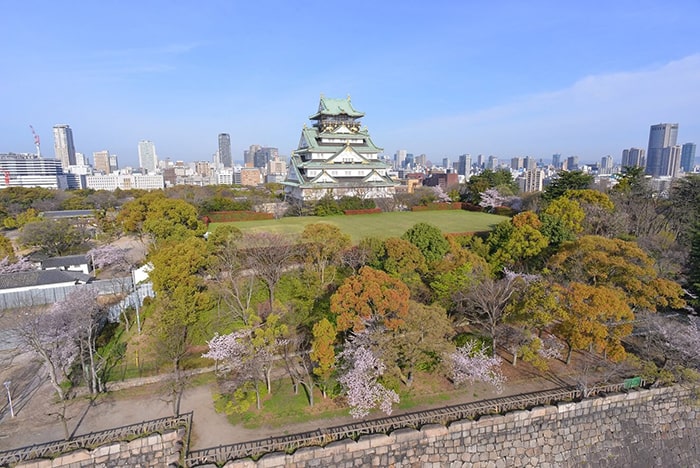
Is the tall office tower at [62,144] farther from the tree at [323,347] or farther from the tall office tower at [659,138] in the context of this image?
the tall office tower at [659,138]

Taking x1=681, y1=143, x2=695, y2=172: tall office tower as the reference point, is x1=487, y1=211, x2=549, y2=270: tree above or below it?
below

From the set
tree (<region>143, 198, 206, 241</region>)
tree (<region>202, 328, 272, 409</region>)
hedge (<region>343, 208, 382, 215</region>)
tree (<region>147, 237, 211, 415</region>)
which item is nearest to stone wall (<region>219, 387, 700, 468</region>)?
tree (<region>202, 328, 272, 409</region>)

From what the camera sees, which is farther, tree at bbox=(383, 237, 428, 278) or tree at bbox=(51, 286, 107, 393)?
tree at bbox=(383, 237, 428, 278)

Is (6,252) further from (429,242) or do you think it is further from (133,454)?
(429,242)

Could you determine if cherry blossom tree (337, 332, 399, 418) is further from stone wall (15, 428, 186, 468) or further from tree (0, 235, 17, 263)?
tree (0, 235, 17, 263)

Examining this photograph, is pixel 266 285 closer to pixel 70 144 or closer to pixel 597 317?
pixel 597 317

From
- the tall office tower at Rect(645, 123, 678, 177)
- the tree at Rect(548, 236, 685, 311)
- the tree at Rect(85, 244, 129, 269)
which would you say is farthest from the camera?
the tall office tower at Rect(645, 123, 678, 177)
